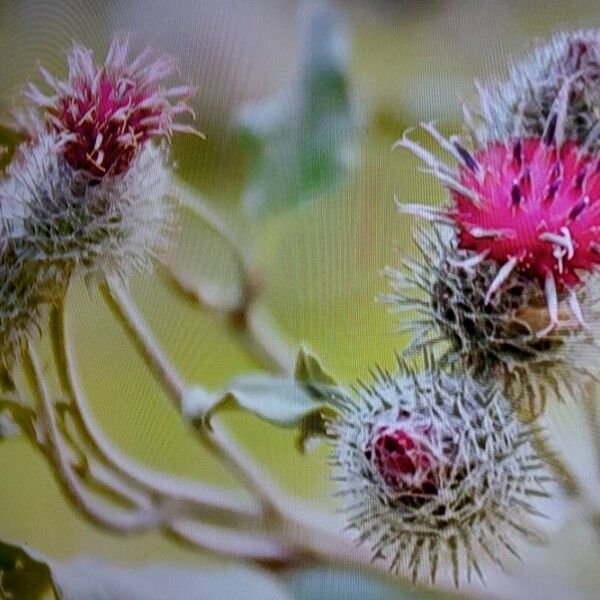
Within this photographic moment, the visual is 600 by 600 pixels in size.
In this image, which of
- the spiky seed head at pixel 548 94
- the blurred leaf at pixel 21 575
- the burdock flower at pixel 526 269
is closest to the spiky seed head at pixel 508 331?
the burdock flower at pixel 526 269

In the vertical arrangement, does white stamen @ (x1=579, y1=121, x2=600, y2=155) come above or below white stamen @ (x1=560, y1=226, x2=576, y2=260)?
above

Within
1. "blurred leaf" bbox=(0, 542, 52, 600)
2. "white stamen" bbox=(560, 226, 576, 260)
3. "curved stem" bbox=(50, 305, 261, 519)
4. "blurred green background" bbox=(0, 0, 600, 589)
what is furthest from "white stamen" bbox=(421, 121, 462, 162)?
"blurred leaf" bbox=(0, 542, 52, 600)

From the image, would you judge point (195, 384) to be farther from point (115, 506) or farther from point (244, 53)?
point (244, 53)

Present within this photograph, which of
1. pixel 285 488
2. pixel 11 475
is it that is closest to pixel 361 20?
pixel 285 488

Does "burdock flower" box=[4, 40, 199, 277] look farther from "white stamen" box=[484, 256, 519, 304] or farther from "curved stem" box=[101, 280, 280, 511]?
"white stamen" box=[484, 256, 519, 304]

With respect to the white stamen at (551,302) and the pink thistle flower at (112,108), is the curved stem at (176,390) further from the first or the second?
the white stamen at (551,302)

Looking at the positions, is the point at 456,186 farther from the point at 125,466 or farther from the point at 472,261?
the point at 125,466
